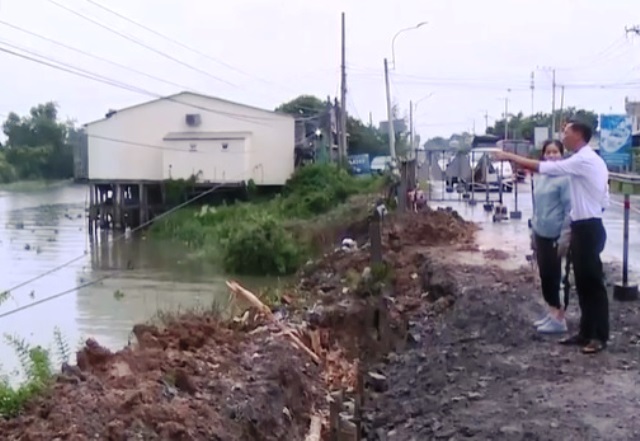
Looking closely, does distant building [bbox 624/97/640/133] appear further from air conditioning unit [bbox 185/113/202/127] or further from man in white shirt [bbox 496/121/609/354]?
man in white shirt [bbox 496/121/609/354]

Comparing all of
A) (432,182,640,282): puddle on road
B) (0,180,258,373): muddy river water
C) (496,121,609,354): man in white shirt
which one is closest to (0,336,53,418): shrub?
(496,121,609,354): man in white shirt

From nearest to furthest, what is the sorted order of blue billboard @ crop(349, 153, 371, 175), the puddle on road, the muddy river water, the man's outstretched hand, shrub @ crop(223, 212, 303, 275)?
the man's outstretched hand, the puddle on road, the muddy river water, shrub @ crop(223, 212, 303, 275), blue billboard @ crop(349, 153, 371, 175)

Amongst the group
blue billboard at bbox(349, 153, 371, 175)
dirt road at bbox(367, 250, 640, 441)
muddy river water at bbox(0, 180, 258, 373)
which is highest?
blue billboard at bbox(349, 153, 371, 175)

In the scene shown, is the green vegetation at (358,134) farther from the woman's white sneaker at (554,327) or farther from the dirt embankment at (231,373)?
the woman's white sneaker at (554,327)

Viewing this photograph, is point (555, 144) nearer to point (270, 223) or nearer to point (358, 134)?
point (270, 223)

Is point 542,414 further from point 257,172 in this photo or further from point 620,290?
point 257,172

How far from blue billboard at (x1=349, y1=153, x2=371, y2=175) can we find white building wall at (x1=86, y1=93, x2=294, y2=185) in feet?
29.3

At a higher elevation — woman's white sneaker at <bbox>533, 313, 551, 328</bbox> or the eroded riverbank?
woman's white sneaker at <bbox>533, 313, 551, 328</bbox>

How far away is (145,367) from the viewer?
941 centimetres

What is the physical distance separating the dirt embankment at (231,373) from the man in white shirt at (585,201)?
3.04 m

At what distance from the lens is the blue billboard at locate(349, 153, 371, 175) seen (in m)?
68.1

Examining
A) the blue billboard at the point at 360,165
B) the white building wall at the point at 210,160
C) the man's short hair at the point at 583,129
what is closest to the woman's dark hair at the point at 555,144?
the man's short hair at the point at 583,129

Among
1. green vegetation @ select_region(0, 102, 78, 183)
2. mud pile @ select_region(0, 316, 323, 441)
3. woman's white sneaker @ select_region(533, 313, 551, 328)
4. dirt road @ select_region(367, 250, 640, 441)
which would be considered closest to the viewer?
dirt road @ select_region(367, 250, 640, 441)

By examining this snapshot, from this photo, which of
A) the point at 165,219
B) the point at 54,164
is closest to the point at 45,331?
the point at 165,219
